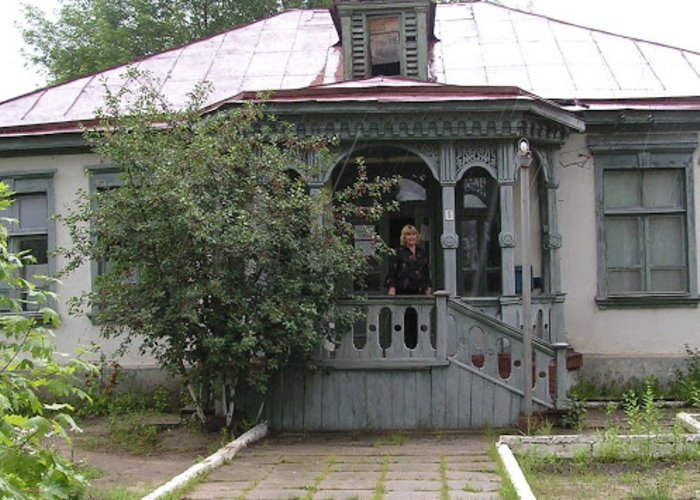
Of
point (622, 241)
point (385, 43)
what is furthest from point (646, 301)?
point (385, 43)

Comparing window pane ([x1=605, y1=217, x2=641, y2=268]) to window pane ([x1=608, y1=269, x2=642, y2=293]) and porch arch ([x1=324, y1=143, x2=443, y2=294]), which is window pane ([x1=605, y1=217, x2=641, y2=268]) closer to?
window pane ([x1=608, y1=269, x2=642, y2=293])

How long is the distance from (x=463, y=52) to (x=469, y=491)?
934 cm

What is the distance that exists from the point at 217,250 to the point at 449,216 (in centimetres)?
314

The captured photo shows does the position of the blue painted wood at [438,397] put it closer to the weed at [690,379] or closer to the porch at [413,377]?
the porch at [413,377]

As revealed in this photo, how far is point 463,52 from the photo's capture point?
47.0ft

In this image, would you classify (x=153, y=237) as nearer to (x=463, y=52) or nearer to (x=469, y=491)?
(x=469, y=491)

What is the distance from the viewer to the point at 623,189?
12.4 m

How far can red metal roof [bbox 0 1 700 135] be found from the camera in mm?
12992

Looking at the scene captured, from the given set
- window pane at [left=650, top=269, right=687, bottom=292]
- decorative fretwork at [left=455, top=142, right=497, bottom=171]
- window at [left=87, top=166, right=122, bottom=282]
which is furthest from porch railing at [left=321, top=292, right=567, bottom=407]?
window at [left=87, top=166, right=122, bottom=282]

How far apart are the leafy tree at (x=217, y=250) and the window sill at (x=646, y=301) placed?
4.46 metres

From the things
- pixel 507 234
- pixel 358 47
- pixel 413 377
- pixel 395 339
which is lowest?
pixel 413 377

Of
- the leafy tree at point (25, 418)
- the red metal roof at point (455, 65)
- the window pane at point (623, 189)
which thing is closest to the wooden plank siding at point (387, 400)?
the window pane at point (623, 189)

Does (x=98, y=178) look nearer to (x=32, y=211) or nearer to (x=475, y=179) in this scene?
(x=32, y=211)

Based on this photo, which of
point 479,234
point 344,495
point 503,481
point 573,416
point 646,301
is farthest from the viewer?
point 479,234
